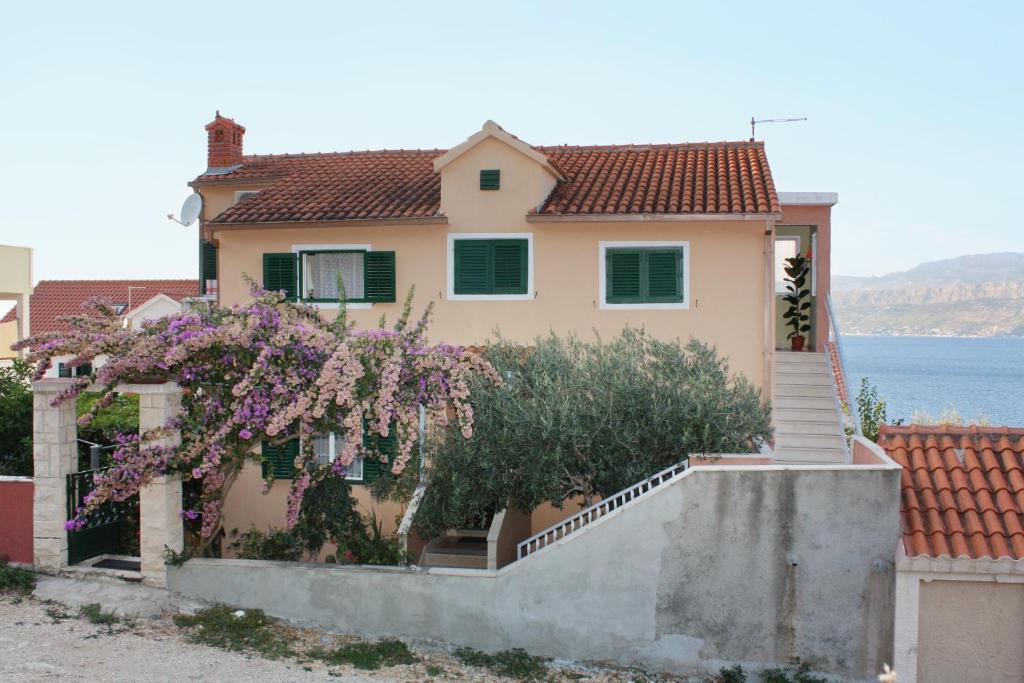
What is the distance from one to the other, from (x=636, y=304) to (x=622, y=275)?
1.94ft

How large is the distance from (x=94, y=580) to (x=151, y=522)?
1120 mm

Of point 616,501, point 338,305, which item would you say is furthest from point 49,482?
point 616,501

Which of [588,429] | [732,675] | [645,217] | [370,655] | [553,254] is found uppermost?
[645,217]

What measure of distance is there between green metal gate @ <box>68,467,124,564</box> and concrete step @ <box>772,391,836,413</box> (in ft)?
37.3

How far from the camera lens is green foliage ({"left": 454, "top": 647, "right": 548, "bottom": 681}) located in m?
12.7

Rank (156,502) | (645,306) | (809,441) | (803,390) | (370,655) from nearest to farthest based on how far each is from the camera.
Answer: (370,655) → (156,502) → (809,441) → (645,306) → (803,390)

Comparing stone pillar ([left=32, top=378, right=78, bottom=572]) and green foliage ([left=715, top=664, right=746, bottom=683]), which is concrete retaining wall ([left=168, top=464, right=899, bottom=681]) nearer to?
green foliage ([left=715, top=664, right=746, bottom=683])

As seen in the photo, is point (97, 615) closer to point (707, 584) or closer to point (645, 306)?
point (707, 584)

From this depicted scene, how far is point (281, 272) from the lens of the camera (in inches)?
779

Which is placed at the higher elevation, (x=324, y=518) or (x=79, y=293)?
(x=79, y=293)

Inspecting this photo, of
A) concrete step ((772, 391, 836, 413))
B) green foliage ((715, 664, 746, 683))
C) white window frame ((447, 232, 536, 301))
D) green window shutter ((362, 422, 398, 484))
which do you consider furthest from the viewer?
white window frame ((447, 232, 536, 301))

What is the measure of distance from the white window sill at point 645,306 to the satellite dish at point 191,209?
9.45 metres

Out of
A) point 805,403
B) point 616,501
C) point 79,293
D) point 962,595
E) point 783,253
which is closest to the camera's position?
point 962,595

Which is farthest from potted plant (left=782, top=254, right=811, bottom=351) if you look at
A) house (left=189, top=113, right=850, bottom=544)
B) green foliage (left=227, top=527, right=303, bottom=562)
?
green foliage (left=227, top=527, right=303, bottom=562)
